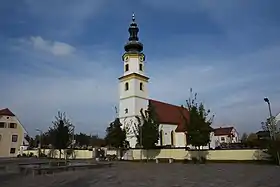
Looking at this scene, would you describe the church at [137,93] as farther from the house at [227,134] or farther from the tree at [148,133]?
the house at [227,134]

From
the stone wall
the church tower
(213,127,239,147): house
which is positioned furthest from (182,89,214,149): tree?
(213,127,239,147): house

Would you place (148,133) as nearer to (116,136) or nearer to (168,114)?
(116,136)

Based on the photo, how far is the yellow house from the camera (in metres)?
64.1

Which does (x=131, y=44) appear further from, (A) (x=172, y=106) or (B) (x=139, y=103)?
(A) (x=172, y=106)

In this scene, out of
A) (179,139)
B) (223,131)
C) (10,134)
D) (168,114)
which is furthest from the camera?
(223,131)

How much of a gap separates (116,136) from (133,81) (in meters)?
16.0

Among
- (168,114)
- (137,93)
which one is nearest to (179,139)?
(168,114)

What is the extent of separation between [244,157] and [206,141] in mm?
4447

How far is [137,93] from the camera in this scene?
2261 inches

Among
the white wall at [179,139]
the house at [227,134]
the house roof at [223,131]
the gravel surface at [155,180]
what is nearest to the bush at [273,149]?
the gravel surface at [155,180]

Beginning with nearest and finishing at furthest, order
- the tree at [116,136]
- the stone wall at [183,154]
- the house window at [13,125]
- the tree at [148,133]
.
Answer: the stone wall at [183,154] < the tree at [148,133] < the tree at [116,136] < the house window at [13,125]

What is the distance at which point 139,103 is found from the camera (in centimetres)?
5728

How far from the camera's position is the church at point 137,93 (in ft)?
188

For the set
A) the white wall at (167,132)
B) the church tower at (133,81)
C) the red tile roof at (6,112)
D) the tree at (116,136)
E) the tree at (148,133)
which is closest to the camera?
the tree at (148,133)
